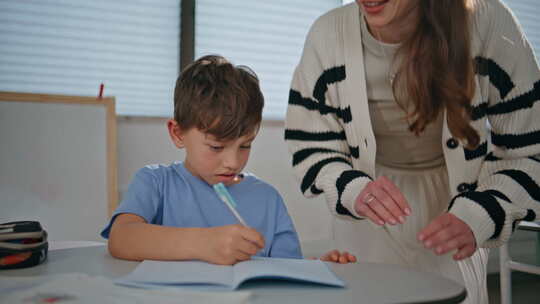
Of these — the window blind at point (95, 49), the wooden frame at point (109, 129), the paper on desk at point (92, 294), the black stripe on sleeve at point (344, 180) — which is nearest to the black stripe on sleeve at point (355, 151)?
the black stripe on sleeve at point (344, 180)

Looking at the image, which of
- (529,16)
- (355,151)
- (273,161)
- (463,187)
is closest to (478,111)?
(463,187)

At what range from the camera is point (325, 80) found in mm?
1163

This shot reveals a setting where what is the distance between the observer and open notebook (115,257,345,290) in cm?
69

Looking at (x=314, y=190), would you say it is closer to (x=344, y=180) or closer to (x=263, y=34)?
(x=344, y=180)

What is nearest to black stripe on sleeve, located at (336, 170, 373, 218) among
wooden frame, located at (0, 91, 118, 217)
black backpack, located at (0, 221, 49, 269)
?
black backpack, located at (0, 221, 49, 269)

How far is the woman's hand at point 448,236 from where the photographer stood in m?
0.82

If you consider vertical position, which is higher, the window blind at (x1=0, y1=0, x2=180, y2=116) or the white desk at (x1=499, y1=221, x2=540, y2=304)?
the window blind at (x1=0, y1=0, x2=180, y2=116)

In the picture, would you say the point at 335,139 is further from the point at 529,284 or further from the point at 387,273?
the point at 529,284

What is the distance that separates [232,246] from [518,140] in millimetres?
607

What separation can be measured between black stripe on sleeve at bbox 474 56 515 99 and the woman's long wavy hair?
0.03m

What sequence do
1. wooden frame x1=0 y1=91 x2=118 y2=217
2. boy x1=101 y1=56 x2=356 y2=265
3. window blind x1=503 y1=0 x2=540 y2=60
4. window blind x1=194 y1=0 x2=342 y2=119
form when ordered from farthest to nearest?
window blind x1=503 y1=0 x2=540 y2=60 → window blind x1=194 y1=0 x2=342 y2=119 → wooden frame x1=0 y1=91 x2=118 y2=217 → boy x1=101 y1=56 x2=356 y2=265

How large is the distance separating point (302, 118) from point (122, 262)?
0.50m

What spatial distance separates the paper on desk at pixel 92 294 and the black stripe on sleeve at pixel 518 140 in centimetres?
67

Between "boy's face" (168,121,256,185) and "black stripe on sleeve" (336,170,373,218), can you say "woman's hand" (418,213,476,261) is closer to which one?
"black stripe on sleeve" (336,170,373,218)
